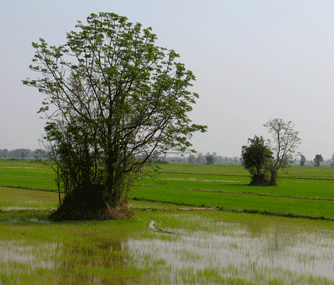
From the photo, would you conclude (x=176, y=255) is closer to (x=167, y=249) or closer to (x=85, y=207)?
(x=167, y=249)

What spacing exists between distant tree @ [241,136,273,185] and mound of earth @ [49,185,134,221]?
36.6 metres

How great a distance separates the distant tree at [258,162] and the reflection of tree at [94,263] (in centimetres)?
4062

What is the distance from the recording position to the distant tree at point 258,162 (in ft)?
166

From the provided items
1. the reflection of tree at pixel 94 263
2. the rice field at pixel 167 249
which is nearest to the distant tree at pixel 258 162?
the rice field at pixel 167 249

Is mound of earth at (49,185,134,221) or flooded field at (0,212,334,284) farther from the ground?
mound of earth at (49,185,134,221)

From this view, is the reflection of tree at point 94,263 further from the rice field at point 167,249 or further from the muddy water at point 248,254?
the muddy water at point 248,254

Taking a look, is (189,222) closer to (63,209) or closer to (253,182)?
(63,209)

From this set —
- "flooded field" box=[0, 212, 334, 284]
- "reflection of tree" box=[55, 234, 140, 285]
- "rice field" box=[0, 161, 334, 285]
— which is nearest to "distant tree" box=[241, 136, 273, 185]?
"rice field" box=[0, 161, 334, 285]

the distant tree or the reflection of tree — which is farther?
the distant tree

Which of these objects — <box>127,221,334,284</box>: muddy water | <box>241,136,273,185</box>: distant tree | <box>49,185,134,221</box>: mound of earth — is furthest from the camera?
<box>241,136,273,185</box>: distant tree

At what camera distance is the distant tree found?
166 feet

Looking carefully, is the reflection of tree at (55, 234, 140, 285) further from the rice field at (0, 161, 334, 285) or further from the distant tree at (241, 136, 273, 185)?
the distant tree at (241, 136, 273, 185)

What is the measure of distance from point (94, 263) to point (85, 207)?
716 centimetres

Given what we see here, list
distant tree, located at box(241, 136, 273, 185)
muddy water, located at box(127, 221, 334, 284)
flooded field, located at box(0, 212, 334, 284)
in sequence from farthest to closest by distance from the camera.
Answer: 1. distant tree, located at box(241, 136, 273, 185)
2. muddy water, located at box(127, 221, 334, 284)
3. flooded field, located at box(0, 212, 334, 284)
